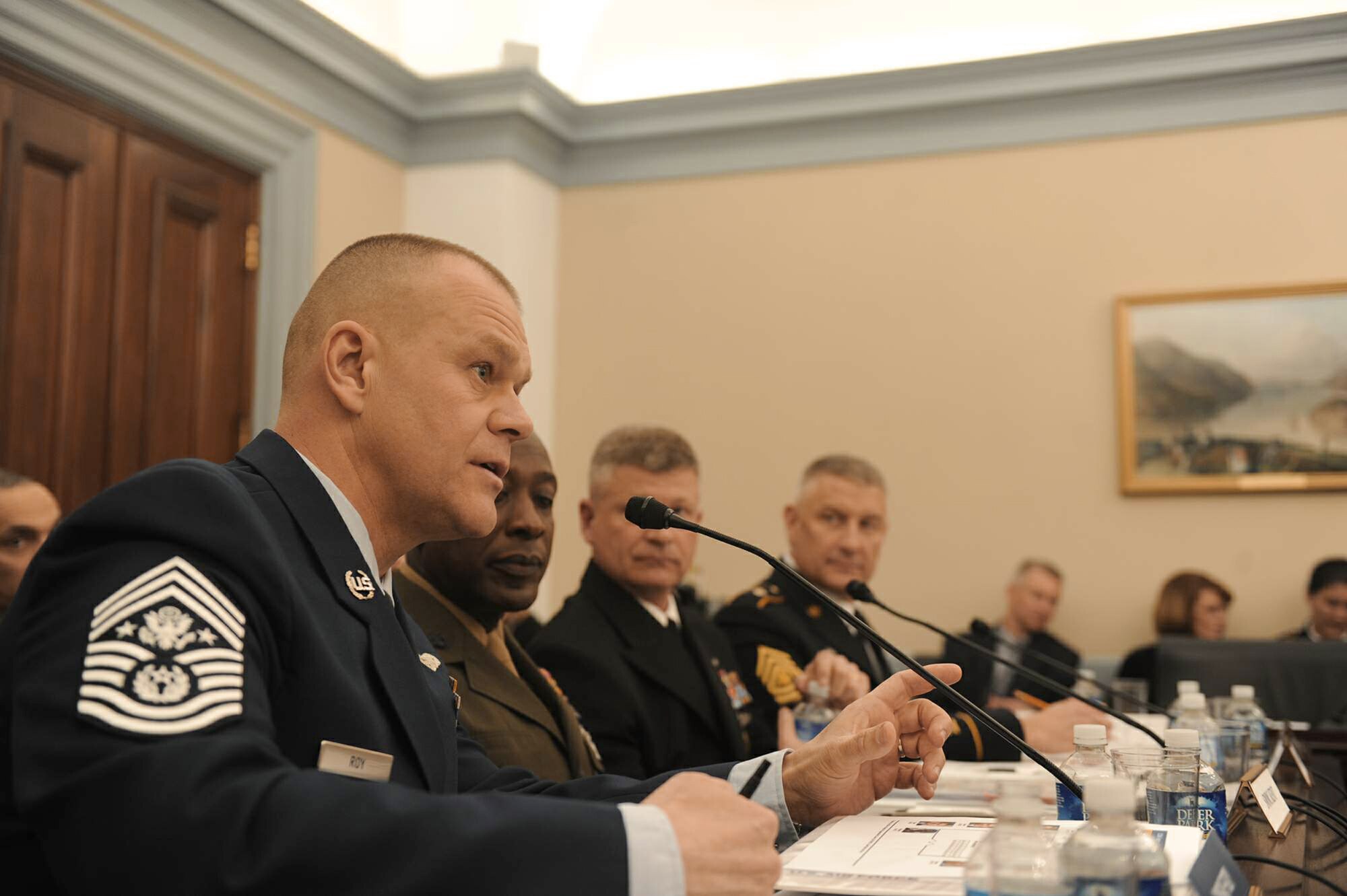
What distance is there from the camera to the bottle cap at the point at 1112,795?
1000 mm

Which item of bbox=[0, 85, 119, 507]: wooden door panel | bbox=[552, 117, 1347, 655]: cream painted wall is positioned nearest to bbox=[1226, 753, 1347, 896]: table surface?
bbox=[552, 117, 1347, 655]: cream painted wall

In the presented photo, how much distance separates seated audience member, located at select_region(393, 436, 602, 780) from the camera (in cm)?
204

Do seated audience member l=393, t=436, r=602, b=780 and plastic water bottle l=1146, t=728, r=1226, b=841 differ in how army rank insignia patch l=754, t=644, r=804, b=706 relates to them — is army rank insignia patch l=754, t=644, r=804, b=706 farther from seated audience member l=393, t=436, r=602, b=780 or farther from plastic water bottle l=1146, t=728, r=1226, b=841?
plastic water bottle l=1146, t=728, r=1226, b=841

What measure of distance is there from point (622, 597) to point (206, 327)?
109 inches

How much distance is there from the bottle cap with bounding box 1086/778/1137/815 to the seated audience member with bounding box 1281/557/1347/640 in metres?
4.58

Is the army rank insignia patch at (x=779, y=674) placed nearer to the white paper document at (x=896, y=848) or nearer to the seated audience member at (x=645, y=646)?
the seated audience member at (x=645, y=646)

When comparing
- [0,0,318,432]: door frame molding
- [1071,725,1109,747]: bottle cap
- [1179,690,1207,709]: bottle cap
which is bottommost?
[1179,690,1207,709]: bottle cap

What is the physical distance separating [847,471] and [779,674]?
0.81 m

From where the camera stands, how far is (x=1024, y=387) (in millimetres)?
5742

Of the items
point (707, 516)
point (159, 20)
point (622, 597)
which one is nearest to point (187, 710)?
point (622, 597)

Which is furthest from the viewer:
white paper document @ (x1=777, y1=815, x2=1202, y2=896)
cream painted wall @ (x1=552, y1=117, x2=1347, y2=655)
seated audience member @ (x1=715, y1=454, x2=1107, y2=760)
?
cream painted wall @ (x1=552, y1=117, x2=1347, y2=655)

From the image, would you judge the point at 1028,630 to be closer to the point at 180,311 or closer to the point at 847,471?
the point at 847,471

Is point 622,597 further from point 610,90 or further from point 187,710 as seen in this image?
point 610,90

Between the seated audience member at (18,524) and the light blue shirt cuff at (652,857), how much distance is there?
2.23 m
